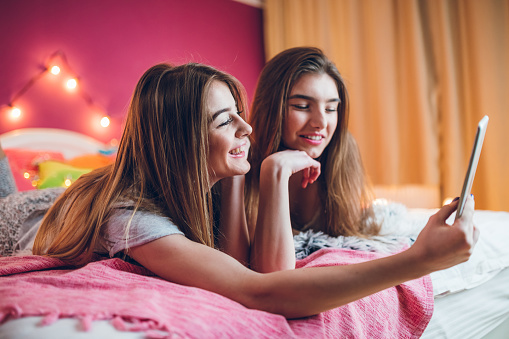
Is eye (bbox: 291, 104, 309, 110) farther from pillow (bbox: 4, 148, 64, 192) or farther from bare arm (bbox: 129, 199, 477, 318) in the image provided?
pillow (bbox: 4, 148, 64, 192)

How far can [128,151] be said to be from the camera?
1.09m

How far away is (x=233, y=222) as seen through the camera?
4.22 feet

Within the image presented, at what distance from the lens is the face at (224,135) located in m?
1.08

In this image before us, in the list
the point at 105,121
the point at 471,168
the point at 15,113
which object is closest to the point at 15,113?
the point at 15,113

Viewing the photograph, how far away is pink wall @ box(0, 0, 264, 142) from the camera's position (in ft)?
9.04

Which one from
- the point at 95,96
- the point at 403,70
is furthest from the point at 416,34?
the point at 95,96

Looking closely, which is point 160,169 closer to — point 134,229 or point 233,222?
point 134,229

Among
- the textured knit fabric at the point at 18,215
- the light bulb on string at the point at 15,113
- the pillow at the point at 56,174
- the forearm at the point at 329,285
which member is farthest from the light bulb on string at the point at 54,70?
the forearm at the point at 329,285

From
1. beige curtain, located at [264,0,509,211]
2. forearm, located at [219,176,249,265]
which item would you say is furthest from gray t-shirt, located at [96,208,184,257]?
beige curtain, located at [264,0,509,211]

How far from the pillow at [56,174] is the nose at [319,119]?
1410 mm

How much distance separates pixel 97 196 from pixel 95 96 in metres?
2.22

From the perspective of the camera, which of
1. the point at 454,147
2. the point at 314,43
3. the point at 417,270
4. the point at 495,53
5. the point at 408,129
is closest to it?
the point at 417,270

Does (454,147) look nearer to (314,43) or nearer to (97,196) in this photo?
(314,43)

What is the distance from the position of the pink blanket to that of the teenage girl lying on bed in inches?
1.7
